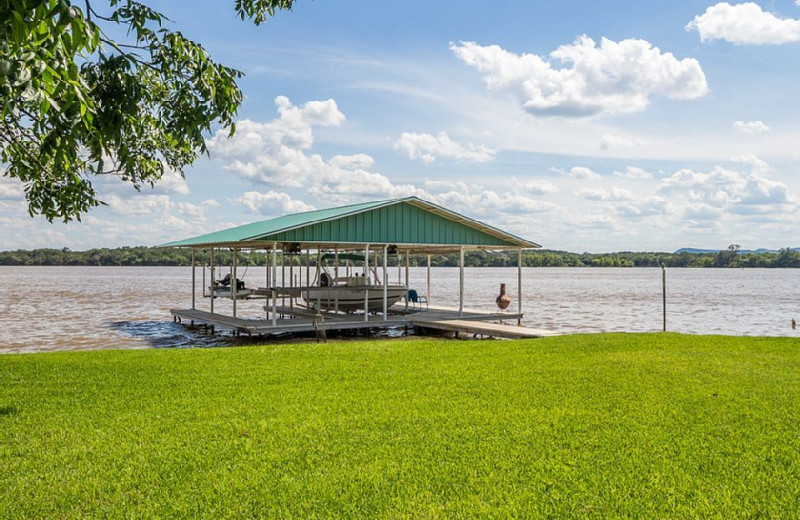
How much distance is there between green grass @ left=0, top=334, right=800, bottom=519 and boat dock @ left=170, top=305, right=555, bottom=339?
7.77 m

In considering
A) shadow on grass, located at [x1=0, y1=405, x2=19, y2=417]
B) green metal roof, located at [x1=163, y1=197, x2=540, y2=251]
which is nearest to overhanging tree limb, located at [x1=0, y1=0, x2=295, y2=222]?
shadow on grass, located at [x1=0, y1=405, x2=19, y2=417]

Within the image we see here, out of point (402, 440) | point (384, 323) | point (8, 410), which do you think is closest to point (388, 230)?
point (384, 323)

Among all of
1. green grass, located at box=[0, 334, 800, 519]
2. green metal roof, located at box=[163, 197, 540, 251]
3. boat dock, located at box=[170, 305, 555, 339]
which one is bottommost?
boat dock, located at box=[170, 305, 555, 339]

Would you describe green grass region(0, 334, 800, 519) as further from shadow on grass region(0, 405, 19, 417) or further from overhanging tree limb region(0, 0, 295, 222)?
overhanging tree limb region(0, 0, 295, 222)

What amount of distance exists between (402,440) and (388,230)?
1389cm

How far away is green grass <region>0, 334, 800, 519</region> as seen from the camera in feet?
15.0

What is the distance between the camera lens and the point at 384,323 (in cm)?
1967

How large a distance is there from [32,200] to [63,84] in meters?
5.03

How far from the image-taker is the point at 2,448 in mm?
5664

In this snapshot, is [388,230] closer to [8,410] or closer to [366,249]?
[366,249]

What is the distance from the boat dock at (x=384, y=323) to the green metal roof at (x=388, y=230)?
243 centimetres

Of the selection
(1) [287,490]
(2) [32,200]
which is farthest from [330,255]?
(1) [287,490]

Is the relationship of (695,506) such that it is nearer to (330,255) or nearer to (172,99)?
(172,99)

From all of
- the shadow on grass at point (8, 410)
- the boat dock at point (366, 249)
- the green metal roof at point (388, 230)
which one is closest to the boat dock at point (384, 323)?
the boat dock at point (366, 249)
